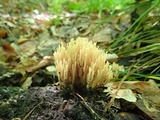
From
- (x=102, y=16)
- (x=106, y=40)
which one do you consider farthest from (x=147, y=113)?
(x=102, y=16)

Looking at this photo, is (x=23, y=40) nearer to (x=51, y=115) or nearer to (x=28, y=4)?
(x=28, y=4)

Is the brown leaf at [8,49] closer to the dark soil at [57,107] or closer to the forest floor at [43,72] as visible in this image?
the forest floor at [43,72]

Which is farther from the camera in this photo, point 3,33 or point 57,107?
point 3,33

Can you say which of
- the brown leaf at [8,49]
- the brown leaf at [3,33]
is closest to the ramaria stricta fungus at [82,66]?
the brown leaf at [8,49]

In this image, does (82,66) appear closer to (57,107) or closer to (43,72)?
(57,107)

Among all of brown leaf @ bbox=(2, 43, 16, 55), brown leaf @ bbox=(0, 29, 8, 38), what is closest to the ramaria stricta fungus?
brown leaf @ bbox=(2, 43, 16, 55)

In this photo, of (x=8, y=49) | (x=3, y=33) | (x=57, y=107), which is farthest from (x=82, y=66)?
(x=3, y=33)
